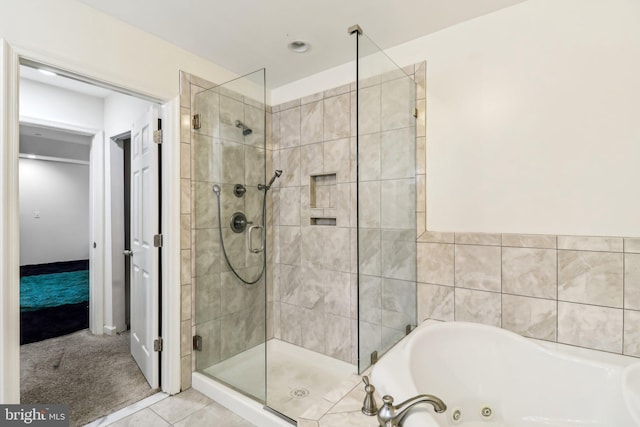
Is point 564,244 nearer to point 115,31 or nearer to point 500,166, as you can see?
point 500,166

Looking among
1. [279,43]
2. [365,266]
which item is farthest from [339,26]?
[365,266]

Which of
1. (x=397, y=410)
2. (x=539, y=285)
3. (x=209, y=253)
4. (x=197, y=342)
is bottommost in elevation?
(x=197, y=342)

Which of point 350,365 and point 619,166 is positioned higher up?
point 619,166

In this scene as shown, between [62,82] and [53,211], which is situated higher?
[62,82]

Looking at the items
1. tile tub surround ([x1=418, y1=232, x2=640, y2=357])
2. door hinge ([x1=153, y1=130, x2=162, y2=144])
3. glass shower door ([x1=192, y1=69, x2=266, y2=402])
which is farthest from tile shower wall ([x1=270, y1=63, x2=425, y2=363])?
door hinge ([x1=153, y1=130, x2=162, y2=144])

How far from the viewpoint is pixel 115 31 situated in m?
1.80

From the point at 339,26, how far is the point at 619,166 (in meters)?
1.68

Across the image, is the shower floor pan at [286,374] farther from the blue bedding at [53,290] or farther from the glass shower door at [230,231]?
the blue bedding at [53,290]

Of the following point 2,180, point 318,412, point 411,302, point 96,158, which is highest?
point 96,158

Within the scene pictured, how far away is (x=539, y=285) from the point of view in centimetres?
165

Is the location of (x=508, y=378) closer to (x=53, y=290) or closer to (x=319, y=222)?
(x=319, y=222)

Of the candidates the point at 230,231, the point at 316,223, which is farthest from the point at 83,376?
the point at 316,223

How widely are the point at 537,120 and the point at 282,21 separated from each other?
5.17ft

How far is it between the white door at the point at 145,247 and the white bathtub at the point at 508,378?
1.63m
